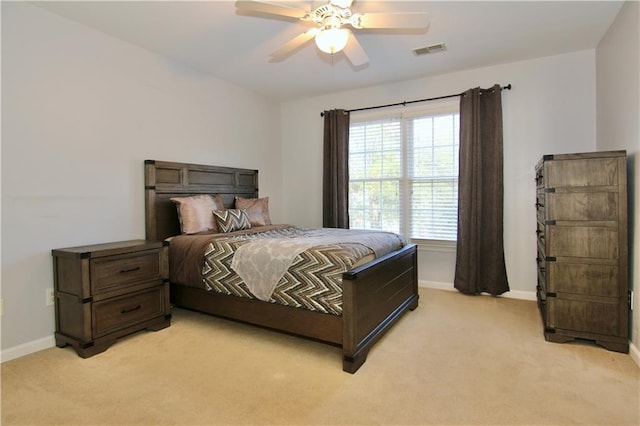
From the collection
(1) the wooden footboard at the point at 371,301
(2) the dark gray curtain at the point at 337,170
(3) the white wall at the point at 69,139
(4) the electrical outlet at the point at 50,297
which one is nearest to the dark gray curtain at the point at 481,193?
(1) the wooden footboard at the point at 371,301

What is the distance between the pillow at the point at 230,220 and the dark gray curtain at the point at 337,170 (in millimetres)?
1370

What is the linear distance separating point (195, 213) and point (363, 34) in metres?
2.31

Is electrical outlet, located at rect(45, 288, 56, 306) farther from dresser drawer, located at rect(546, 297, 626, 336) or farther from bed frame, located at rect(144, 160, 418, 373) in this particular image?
dresser drawer, located at rect(546, 297, 626, 336)

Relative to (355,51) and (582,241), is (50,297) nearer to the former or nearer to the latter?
(355,51)

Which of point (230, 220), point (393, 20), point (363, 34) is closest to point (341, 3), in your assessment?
point (393, 20)

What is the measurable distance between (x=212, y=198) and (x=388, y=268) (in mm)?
2079

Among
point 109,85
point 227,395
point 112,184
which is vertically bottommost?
point 227,395

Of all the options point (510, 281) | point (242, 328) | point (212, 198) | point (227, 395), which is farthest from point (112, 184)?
point (510, 281)

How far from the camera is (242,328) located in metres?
3.00

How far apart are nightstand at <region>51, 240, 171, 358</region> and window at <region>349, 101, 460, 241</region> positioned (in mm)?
2695

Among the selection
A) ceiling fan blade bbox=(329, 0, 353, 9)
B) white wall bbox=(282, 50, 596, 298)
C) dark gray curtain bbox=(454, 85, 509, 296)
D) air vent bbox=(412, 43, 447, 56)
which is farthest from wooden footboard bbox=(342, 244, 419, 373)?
air vent bbox=(412, 43, 447, 56)

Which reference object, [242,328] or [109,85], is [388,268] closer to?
[242,328]

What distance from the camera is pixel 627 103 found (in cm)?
264

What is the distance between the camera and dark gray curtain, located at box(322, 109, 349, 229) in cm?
471
